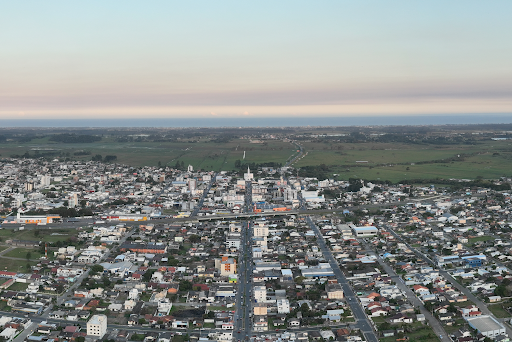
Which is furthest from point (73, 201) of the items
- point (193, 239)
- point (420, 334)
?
point (420, 334)

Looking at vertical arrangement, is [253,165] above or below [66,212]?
above

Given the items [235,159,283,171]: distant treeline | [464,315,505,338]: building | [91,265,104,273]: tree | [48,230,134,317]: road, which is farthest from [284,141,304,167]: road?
[464,315,505,338]: building

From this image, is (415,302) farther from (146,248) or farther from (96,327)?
(146,248)

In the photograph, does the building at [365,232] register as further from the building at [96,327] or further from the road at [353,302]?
the building at [96,327]

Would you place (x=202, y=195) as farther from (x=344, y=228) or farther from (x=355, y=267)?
(x=355, y=267)

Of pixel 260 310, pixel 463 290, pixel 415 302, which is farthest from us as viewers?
pixel 463 290

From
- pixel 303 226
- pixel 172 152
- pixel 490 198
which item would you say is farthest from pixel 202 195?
pixel 172 152
